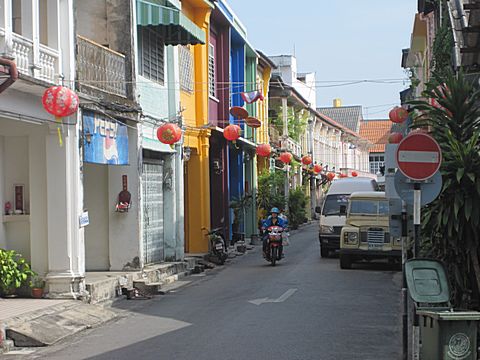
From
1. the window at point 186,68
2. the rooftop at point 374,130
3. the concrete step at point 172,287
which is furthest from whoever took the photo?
the rooftop at point 374,130

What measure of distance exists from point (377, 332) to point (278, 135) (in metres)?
34.7

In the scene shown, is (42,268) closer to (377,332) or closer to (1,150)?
(1,150)

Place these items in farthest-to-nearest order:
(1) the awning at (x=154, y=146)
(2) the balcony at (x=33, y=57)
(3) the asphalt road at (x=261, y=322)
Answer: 1. (1) the awning at (x=154, y=146)
2. (2) the balcony at (x=33, y=57)
3. (3) the asphalt road at (x=261, y=322)

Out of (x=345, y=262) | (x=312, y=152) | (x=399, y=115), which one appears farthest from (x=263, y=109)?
(x=345, y=262)

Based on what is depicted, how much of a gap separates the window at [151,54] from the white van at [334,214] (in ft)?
24.0

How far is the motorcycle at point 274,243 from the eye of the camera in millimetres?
24109

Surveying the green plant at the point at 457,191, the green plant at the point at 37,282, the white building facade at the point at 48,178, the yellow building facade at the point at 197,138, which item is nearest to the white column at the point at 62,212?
the white building facade at the point at 48,178

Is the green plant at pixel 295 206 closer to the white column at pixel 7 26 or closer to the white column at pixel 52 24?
the white column at pixel 52 24

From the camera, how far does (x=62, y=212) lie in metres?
16.3

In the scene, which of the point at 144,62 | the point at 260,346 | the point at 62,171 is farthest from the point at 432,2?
the point at 260,346

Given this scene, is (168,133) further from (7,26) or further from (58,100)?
(7,26)

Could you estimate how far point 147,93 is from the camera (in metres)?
21.4

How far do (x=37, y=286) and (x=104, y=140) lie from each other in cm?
357

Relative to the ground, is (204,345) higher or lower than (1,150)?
lower
